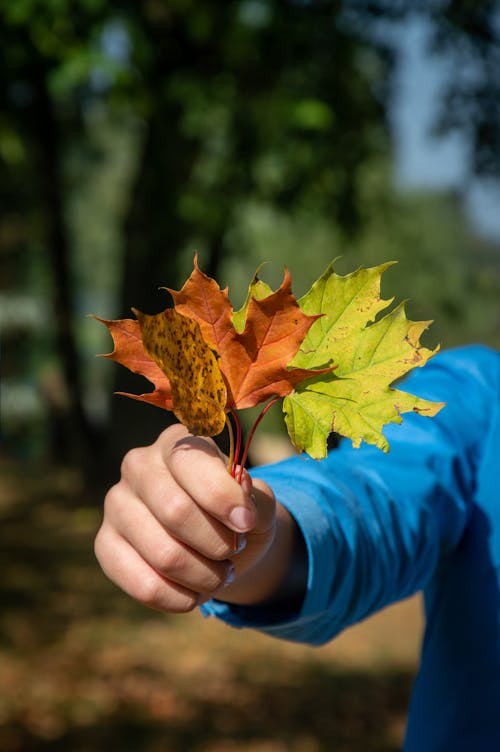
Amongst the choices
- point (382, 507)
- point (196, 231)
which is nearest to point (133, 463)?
point (382, 507)

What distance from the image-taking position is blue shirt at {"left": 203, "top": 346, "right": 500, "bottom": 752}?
128 centimetres

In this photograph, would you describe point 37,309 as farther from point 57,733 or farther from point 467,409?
point 467,409

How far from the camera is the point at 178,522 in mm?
860

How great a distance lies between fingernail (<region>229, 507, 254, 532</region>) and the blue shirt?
39 centimetres

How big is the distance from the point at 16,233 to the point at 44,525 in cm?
A: 601

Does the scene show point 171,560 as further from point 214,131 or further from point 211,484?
point 214,131

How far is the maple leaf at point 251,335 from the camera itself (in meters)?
0.79

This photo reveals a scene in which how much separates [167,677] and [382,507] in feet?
16.5

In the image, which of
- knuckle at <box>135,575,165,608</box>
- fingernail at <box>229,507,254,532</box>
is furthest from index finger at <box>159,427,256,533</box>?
knuckle at <box>135,575,165,608</box>

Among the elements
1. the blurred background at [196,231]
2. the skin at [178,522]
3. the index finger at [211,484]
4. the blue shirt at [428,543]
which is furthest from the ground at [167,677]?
the index finger at [211,484]

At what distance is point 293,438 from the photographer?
2.73 feet

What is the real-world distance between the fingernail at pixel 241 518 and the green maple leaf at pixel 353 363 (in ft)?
0.31

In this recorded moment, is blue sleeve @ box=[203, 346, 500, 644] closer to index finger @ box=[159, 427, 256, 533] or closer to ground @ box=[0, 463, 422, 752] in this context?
index finger @ box=[159, 427, 256, 533]

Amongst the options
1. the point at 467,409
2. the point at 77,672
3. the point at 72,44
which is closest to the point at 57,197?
the point at 72,44
